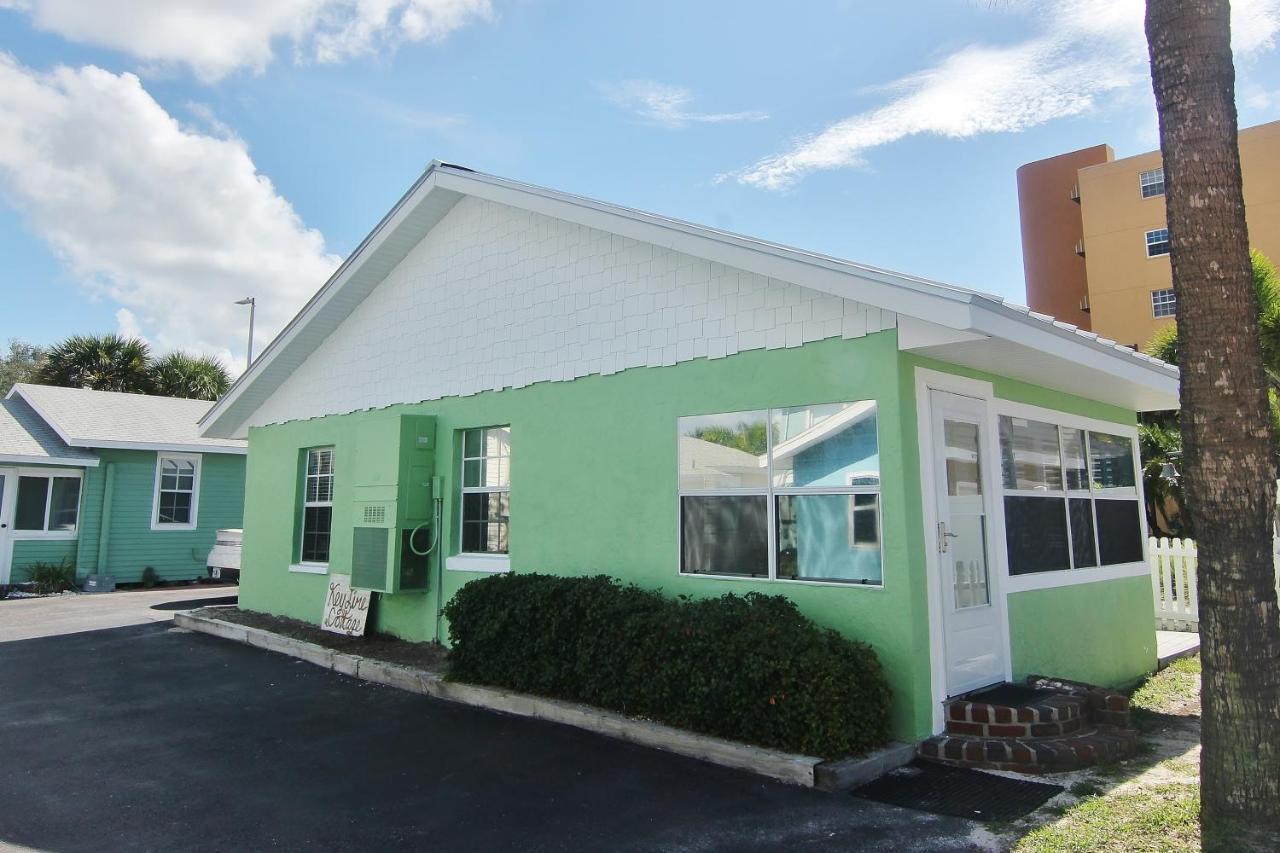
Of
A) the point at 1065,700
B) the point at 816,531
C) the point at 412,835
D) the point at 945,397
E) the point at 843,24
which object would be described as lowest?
the point at 412,835

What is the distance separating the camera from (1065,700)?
6.13 meters

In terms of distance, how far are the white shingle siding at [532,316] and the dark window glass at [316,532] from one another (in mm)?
1455

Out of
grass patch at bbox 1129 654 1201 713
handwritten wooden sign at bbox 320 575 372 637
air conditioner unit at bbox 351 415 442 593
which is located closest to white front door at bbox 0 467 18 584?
handwritten wooden sign at bbox 320 575 372 637

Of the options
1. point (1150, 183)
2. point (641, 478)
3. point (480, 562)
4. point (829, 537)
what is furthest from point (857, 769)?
point (1150, 183)

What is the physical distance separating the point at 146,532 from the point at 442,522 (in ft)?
39.3

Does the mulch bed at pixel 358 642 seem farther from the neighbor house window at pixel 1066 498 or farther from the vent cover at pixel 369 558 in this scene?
the neighbor house window at pixel 1066 498

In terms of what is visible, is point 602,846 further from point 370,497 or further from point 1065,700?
point 370,497

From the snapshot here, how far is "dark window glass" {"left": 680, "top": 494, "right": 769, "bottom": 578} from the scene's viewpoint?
662 centimetres

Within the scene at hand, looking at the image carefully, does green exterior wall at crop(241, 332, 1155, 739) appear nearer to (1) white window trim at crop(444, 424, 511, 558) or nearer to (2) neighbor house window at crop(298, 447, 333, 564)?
(1) white window trim at crop(444, 424, 511, 558)

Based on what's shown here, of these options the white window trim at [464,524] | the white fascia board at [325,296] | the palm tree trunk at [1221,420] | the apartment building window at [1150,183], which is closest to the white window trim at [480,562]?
the white window trim at [464,524]

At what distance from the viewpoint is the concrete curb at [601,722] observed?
5176mm

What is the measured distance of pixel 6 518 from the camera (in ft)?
52.9

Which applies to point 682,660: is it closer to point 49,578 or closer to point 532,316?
point 532,316

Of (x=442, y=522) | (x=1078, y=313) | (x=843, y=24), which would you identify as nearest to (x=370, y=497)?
(x=442, y=522)
